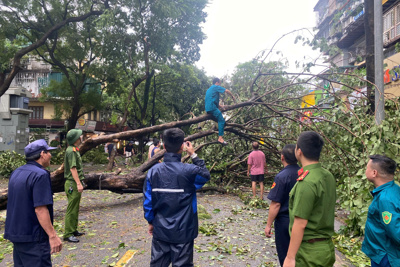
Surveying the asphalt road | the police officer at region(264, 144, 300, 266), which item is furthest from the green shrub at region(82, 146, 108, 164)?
the police officer at region(264, 144, 300, 266)

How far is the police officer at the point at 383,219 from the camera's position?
93.0 inches

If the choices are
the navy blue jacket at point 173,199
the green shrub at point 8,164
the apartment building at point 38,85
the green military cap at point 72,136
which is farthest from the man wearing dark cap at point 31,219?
the apartment building at point 38,85

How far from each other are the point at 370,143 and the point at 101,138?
5.89 meters

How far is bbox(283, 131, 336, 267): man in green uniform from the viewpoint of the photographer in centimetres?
221

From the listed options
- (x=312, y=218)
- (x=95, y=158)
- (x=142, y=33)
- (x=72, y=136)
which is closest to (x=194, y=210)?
(x=312, y=218)

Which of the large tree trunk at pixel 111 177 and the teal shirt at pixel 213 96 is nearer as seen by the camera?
the large tree trunk at pixel 111 177

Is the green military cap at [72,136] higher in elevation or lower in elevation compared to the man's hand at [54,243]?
higher

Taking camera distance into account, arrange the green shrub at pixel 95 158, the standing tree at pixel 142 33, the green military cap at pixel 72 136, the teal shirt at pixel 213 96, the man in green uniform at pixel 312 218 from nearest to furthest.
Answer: the man in green uniform at pixel 312 218
the green military cap at pixel 72 136
the teal shirt at pixel 213 96
the standing tree at pixel 142 33
the green shrub at pixel 95 158

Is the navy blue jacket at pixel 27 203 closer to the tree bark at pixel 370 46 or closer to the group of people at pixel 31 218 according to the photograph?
the group of people at pixel 31 218

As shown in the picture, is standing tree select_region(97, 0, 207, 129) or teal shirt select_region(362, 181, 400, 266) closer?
teal shirt select_region(362, 181, 400, 266)

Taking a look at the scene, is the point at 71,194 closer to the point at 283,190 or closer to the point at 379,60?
the point at 283,190

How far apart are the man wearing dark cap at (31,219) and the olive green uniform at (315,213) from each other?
86.7 inches

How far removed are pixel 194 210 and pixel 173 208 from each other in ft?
0.75

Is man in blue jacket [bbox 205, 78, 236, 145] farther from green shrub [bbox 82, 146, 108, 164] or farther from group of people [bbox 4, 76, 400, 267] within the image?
green shrub [bbox 82, 146, 108, 164]
